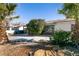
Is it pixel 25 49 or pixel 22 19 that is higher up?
pixel 22 19

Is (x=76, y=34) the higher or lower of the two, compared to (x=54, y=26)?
lower

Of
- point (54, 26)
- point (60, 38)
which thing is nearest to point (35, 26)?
point (54, 26)

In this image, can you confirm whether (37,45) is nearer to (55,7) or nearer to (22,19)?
(22,19)

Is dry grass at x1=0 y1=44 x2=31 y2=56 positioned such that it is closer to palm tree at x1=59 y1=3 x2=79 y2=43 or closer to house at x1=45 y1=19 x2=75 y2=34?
house at x1=45 y1=19 x2=75 y2=34

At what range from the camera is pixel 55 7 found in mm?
2137

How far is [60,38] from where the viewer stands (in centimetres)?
215

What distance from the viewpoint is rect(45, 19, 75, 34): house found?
2.12 meters

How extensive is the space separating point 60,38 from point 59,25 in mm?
165

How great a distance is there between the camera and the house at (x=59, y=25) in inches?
83.3

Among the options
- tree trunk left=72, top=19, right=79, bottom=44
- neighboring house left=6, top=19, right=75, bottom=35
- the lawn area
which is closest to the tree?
neighboring house left=6, top=19, right=75, bottom=35

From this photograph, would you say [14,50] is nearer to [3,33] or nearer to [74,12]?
[3,33]

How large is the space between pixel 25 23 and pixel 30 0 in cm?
30

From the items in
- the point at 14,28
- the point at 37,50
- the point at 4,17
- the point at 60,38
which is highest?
the point at 4,17

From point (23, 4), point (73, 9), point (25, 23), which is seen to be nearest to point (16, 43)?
point (25, 23)
